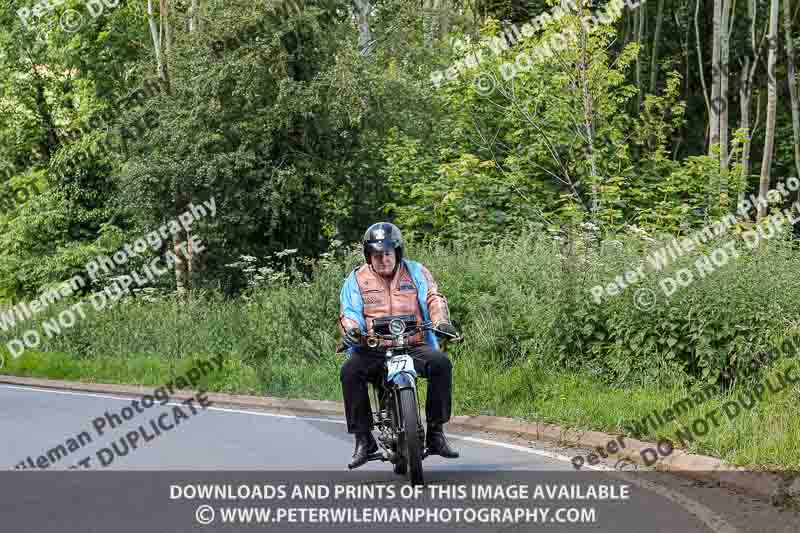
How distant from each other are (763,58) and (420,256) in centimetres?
2315

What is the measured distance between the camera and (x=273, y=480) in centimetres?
991

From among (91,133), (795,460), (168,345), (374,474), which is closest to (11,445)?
(374,474)

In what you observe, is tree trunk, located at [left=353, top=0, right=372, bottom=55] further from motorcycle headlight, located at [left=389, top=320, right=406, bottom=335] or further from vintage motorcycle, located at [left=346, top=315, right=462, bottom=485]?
motorcycle headlight, located at [left=389, top=320, right=406, bottom=335]

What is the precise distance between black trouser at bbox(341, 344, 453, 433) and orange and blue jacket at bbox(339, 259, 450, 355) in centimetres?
17

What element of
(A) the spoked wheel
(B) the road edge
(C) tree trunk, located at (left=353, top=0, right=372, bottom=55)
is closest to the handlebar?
(A) the spoked wheel

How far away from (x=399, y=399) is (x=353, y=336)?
71 centimetres

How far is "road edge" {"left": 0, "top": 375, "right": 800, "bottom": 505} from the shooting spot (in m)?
8.96

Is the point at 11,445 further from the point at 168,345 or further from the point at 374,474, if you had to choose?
the point at 168,345

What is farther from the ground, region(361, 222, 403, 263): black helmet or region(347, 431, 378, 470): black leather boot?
region(361, 222, 403, 263): black helmet

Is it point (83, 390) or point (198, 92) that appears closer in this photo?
point (83, 390)

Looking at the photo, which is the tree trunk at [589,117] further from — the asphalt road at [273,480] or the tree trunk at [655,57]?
the tree trunk at [655,57]

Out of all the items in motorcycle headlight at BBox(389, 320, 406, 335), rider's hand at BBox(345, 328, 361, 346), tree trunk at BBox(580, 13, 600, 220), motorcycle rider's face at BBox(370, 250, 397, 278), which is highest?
tree trunk at BBox(580, 13, 600, 220)

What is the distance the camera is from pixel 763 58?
39.3 m

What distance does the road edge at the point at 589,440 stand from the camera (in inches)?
353
